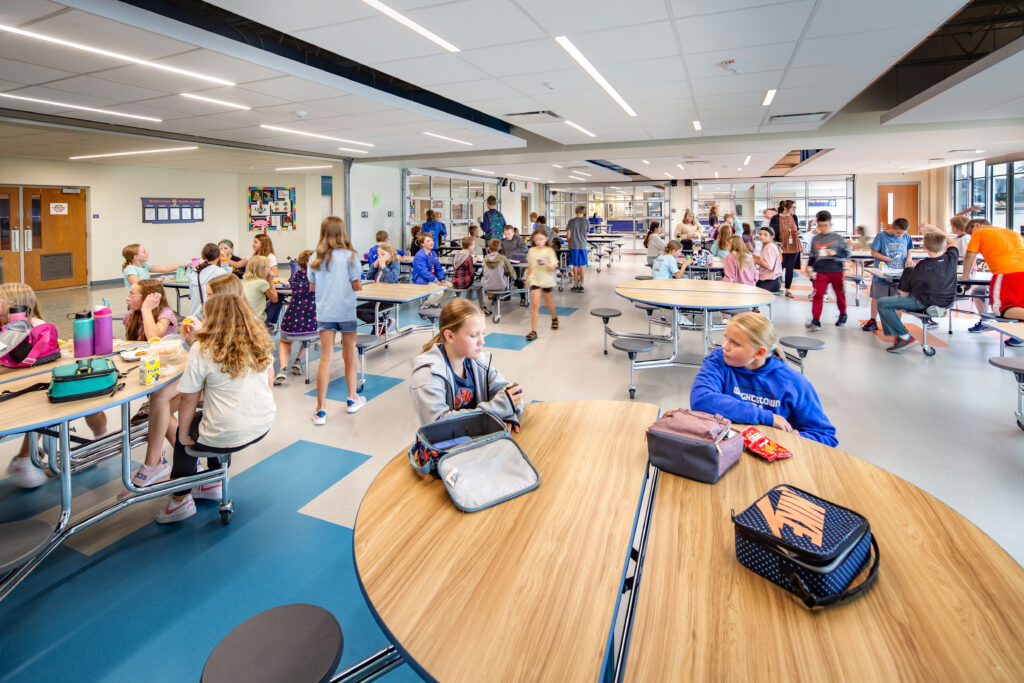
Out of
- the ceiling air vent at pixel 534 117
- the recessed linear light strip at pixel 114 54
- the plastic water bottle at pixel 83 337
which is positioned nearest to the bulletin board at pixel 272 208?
the ceiling air vent at pixel 534 117

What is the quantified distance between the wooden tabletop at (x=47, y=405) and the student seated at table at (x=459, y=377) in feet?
4.43

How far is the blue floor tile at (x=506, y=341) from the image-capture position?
6355mm

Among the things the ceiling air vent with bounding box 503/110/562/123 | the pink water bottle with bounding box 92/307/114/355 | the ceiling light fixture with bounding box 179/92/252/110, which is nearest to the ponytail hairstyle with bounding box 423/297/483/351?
the pink water bottle with bounding box 92/307/114/355

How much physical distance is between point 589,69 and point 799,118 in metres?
4.51

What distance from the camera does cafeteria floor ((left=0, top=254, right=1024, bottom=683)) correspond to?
1.97 meters

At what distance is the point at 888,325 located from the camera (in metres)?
6.12

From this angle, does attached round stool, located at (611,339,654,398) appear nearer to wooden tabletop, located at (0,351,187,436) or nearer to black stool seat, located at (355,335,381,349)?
black stool seat, located at (355,335,381,349)

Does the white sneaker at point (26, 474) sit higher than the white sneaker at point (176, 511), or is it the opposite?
the white sneaker at point (26, 474)

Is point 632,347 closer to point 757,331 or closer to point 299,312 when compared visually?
point 757,331

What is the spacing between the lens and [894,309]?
6070 millimetres

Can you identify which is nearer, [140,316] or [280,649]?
[280,649]

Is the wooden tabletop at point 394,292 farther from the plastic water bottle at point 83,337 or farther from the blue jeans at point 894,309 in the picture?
the blue jeans at point 894,309

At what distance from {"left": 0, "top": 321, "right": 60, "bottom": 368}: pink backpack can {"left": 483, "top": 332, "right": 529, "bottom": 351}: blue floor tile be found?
4159 millimetres

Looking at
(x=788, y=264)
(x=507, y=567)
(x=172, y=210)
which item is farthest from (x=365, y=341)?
(x=172, y=210)
